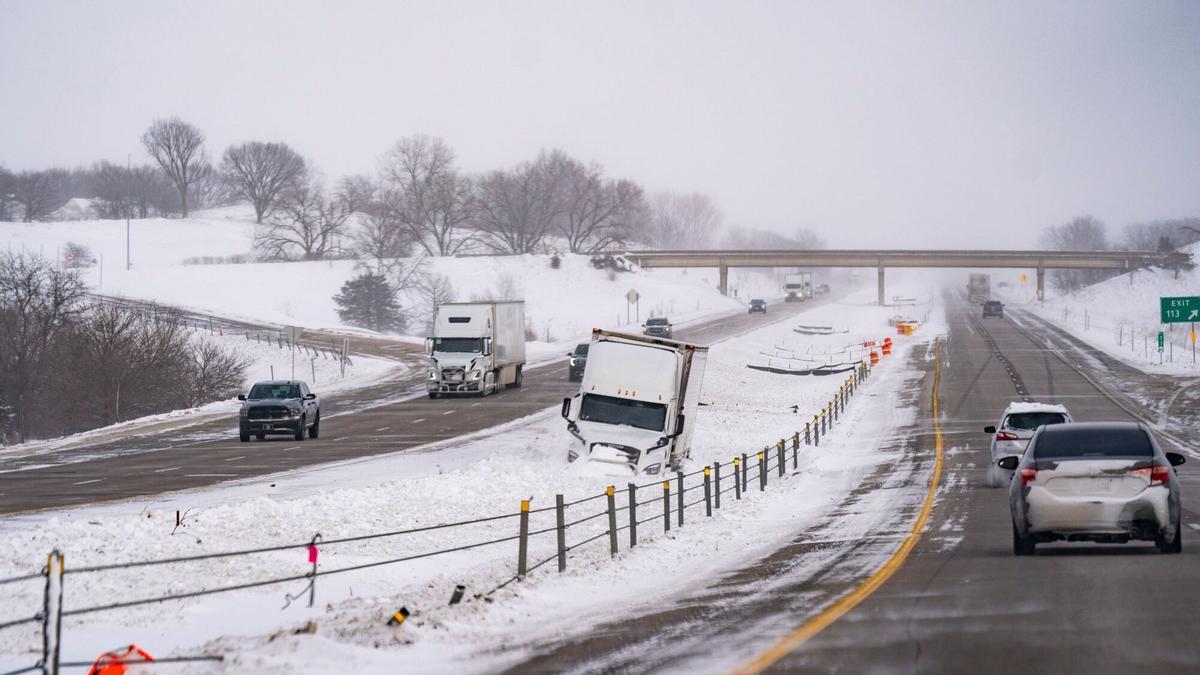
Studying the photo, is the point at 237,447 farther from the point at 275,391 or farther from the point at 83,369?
the point at 83,369

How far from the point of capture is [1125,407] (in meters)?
51.7

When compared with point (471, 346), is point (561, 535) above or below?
below

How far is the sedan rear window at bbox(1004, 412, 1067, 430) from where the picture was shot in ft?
94.0

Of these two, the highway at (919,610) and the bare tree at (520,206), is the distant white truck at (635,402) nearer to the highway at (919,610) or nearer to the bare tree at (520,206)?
the highway at (919,610)

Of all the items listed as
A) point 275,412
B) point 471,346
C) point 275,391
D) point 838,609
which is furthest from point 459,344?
point 838,609

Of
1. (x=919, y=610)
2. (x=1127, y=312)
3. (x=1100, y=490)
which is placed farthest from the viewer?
(x=1127, y=312)

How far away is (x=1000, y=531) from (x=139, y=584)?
485 inches

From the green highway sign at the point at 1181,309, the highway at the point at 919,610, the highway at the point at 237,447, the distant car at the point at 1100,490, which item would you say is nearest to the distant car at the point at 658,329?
the highway at the point at 237,447

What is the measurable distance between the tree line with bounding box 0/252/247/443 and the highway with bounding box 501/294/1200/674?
57.6 m

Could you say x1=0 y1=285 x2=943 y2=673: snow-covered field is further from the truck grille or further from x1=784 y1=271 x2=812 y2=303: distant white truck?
x1=784 y1=271 x2=812 y2=303: distant white truck

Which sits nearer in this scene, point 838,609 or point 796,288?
point 838,609

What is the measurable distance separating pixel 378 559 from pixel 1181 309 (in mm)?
64461

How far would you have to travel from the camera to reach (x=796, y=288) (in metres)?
166

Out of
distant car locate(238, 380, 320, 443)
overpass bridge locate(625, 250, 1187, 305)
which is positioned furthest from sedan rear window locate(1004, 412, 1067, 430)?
overpass bridge locate(625, 250, 1187, 305)
